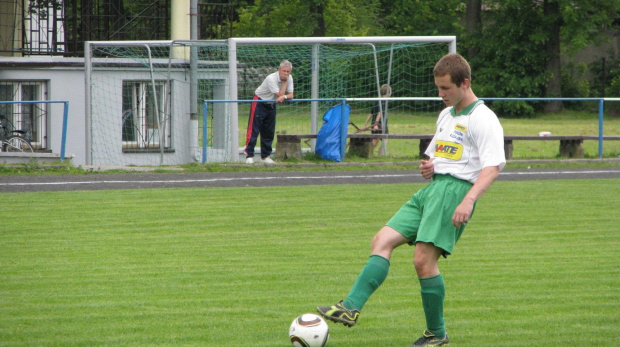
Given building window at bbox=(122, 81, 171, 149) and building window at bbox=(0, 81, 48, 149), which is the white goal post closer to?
building window at bbox=(122, 81, 171, 149)

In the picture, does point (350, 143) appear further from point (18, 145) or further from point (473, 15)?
point (473, 15)

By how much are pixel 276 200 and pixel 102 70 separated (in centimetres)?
922

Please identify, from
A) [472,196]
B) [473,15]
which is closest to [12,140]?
[472,196]

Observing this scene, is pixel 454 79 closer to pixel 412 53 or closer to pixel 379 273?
pixel 379 273

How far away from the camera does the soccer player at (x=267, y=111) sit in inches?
698

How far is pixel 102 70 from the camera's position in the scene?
20.6 metres

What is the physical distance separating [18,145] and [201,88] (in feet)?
14.5

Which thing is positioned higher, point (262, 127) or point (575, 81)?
point (575, 81)

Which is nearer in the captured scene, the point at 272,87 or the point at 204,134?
the point at 272,87

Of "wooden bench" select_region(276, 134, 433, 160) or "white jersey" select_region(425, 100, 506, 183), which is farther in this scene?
"wooden bench" select_region(276, 134, 433, 160)

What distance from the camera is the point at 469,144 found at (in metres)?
5.36

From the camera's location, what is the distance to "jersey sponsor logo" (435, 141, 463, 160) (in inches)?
211

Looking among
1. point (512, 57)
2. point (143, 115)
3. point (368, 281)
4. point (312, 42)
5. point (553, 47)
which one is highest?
point (553, 47)

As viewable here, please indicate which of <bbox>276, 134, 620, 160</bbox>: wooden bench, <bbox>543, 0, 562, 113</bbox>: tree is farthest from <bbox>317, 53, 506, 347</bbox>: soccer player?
<bbox>543, 0, 562, 113</bbox>: tree
